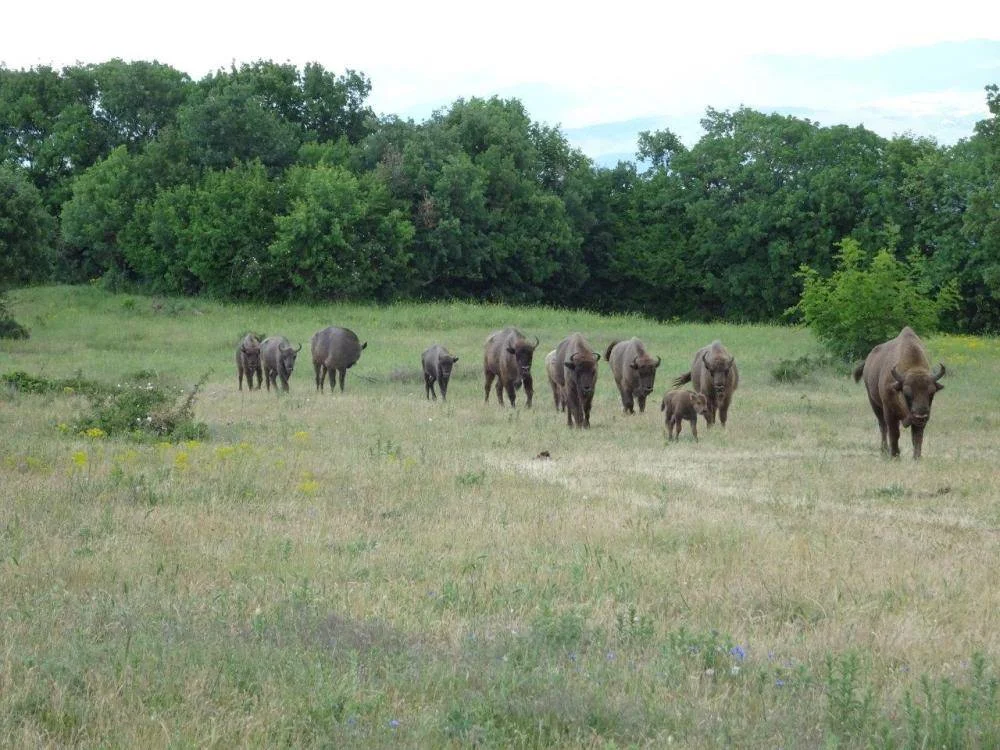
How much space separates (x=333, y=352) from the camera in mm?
30688

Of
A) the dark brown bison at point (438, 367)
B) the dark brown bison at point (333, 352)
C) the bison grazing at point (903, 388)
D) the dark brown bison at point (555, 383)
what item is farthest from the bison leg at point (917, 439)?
the dark brown bison at point (333, 352)

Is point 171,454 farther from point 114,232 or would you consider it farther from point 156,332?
point 114,232

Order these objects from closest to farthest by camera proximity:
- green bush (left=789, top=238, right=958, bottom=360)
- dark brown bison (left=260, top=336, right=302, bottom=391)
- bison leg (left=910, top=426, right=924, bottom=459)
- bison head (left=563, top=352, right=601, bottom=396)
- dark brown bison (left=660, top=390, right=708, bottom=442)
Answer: bison leg (left=910, top=426, right=924, bottom=459)
dark brown bison (left=660, top=390, right=708, bottom=442)
bison head (left=563, top=352, right=601, bottom=396)
dark brown bison (left=260, top=336, right=302, bottom=391)
green bush (left=789, top=238, right=958, bottom=360)

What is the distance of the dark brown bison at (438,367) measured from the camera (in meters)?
28.7

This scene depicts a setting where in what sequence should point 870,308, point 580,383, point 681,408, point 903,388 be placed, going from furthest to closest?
point 870,308 < point 580,383 < point 681,408 < point 903,388

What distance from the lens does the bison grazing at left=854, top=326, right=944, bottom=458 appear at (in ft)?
55.4

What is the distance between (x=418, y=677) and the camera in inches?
231

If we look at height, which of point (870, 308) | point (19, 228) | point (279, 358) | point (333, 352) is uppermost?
point (19, 228)

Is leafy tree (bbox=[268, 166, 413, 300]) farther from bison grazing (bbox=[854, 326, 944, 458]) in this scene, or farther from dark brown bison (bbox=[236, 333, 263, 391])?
bison grazing (bbox=[854, 326, 944, 458])

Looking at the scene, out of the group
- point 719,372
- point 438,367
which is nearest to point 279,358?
point 438,367

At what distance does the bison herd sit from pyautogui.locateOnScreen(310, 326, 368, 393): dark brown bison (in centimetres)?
3

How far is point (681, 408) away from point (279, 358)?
13551mm

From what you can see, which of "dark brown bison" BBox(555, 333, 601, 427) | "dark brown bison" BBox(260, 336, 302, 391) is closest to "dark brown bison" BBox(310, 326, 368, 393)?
"dark brown bison" BBox(260, 336, 302, 391)

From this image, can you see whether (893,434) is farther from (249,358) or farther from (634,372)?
(249,358)
